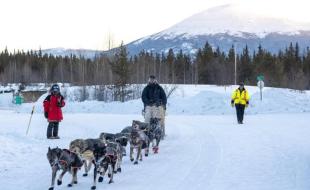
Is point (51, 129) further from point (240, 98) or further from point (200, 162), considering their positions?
point (240, 98)

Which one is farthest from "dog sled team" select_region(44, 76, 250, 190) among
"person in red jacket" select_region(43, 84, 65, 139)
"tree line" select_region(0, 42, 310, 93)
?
"tree line" select_region(0, 42, 310, 93)

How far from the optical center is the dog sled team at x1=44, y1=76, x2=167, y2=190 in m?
9.12

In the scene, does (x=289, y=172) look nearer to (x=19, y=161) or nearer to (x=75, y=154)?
(x=75, y=154)

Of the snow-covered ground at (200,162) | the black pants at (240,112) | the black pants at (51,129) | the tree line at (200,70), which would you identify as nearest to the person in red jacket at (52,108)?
the black pants at (51,129)

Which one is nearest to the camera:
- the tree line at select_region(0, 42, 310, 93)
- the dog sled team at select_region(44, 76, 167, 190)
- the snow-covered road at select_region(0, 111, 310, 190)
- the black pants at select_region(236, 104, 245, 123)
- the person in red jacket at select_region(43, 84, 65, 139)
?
the dog sled team at select_region(44, 76, 167, 190)

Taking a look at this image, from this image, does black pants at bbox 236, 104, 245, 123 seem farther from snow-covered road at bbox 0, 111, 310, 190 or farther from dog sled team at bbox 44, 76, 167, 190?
dog sled team at bbox 44, 76, 167, 190

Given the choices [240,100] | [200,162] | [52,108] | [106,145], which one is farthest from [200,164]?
[240,100]

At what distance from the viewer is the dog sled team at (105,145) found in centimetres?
912

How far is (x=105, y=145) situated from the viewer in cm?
956

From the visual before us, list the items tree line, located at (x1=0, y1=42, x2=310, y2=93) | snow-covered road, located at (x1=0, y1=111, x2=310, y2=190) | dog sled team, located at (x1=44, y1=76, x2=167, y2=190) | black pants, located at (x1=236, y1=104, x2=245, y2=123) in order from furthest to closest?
1. tree line, located at (x1=0, y1=42, x2=310, y2=93)
2. black pants, located at (x1=236, y1=104, x2=245, y2=123)
3. snow-covered road, located at (x1=0, y1=111, x2=310, y2=190)
4. dog sled team, located at (x1=44, y1=76, x2=167, y2=190)

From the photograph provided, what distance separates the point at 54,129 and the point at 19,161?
5723 millimetres

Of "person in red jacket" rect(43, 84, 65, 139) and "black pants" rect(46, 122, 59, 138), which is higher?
"person in red jacket" rect(43, 84, 65, 139)

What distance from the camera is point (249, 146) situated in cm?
1540

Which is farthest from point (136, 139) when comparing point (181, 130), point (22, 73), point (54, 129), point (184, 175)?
point (22, 73)
